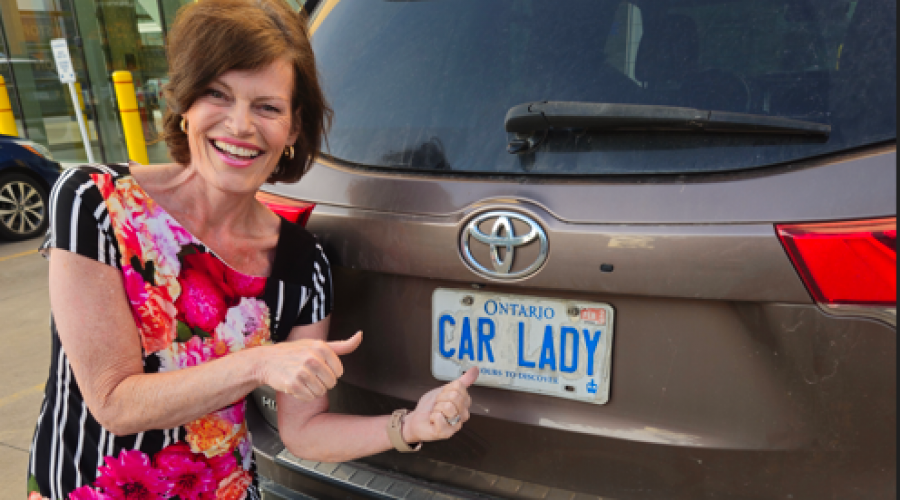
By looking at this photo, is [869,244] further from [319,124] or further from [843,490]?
[319,124]

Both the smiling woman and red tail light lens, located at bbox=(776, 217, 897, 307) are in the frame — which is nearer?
red tail light lens, located at bbox=(776, 217, 897, 307)

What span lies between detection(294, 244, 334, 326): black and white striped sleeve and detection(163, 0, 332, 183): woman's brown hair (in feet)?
1.10

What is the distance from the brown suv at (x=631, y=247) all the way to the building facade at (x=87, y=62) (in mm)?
10722

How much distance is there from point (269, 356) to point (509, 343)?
48 cm

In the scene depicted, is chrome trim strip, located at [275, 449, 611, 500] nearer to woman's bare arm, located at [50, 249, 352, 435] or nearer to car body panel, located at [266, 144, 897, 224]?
woman's bare arm, located at [50, 249, 352, 435]

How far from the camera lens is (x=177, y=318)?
1396 millimetres

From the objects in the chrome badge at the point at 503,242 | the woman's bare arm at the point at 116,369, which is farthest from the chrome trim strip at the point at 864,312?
the woman's bare arm at the point at 116,369

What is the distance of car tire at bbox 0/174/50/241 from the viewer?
6668mm

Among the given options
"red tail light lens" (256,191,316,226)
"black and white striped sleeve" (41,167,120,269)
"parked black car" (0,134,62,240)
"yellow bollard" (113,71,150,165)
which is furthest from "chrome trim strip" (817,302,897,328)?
"yellow bollard" (113,71,150,165)

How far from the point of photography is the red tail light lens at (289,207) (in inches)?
63.1

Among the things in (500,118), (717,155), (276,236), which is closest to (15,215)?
(276,236)

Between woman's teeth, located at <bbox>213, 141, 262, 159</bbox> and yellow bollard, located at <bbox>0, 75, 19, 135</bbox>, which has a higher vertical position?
yellow bollard, located at <bbox>0, 75, 19, 135</bbox>

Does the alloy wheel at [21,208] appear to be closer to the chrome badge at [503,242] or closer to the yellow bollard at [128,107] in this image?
the yellow bollard at [128,107]

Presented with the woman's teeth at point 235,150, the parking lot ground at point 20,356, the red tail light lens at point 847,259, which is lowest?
the parking lot ground at point 20,356
